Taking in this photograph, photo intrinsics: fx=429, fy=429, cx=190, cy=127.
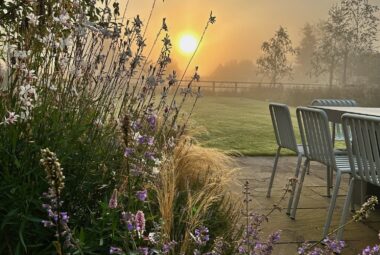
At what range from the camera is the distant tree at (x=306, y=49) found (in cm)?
1894

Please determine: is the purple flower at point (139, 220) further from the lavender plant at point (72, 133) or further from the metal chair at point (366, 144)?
the metal chair at point (366, 144)

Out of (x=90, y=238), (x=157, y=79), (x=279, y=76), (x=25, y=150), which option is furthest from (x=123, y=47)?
(x=279, y=76)

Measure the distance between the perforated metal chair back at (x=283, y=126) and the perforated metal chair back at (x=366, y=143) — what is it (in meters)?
0.72

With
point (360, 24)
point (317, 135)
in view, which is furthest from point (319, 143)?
point (360, 24)

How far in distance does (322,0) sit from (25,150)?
15.9 metres

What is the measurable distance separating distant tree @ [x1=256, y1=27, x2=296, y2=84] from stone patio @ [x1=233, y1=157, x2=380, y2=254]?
15335mm

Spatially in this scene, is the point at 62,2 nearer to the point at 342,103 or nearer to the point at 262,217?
the point at 262,217

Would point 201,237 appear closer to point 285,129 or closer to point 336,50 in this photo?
point 285,129

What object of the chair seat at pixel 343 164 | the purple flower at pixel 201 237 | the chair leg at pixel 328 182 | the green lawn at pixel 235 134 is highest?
the chair seat at pixel 343 164

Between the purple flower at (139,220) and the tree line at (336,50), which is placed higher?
the tree line at (336,50)

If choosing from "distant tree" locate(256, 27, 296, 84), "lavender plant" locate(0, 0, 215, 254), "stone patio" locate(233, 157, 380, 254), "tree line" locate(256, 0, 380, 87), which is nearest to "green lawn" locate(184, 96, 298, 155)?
"stone patio" locate(233, 157, 380, 254)

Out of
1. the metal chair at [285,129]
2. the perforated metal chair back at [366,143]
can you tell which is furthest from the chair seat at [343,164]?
the metal chair at [285,129]

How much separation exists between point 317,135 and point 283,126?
1.70ft

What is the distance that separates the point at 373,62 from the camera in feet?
50.4
